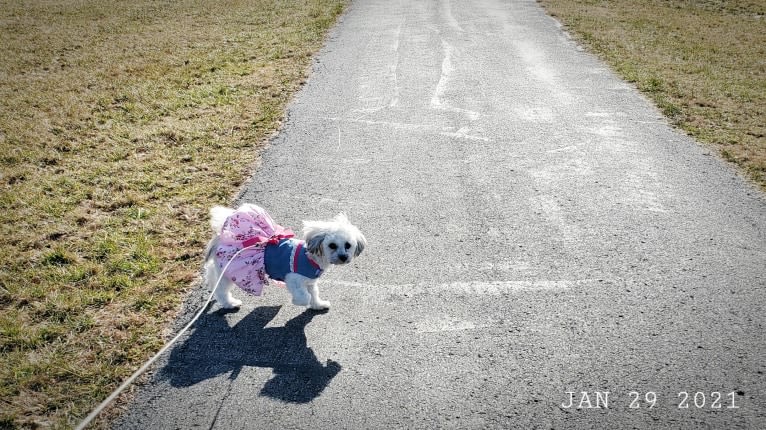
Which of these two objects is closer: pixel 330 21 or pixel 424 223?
pixel 424 223

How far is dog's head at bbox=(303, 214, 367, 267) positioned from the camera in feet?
13.5

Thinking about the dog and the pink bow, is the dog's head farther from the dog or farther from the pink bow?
the pink bow

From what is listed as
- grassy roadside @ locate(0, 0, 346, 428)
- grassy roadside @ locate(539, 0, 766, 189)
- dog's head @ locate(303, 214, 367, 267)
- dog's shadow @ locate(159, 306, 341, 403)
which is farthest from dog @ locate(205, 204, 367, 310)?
grassy roadside @ locate(539, 0, 766, 189)

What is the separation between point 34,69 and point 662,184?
567 inches

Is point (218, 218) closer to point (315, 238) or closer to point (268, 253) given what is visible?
point (268, 253)

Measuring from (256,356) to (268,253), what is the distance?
0.92 meters

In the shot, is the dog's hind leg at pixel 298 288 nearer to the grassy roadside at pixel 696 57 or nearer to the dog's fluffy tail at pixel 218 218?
the dog's fluffy tail at pixel 218 218

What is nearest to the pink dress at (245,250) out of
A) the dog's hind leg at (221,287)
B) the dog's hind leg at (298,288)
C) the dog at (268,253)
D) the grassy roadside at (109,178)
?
the dog at (268,253)

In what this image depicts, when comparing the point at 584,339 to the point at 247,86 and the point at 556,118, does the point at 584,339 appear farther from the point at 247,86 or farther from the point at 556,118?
the point at 247,86

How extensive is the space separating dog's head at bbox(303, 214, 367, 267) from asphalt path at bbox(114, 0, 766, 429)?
79cm

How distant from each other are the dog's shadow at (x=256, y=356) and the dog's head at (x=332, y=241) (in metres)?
0.85

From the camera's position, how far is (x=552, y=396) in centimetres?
382

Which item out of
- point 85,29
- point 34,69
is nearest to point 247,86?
point 34,69

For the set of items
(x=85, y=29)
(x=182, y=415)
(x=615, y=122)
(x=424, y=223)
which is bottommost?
(x=182, y=415)
